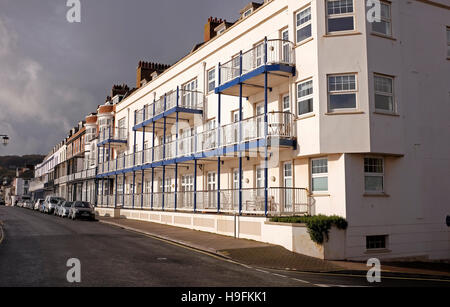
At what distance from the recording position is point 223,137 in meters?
19.8

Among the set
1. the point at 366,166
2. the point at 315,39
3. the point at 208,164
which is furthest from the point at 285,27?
the point at 208,164

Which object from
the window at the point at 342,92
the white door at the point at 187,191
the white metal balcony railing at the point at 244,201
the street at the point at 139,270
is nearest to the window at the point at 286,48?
the window at the point at 342,92

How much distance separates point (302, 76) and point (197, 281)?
1013 centimetres

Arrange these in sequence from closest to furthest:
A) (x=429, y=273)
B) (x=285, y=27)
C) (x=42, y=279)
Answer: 1. (x=42, y=279)
2. (x=429, y=273)
3. (x=285, y=27)

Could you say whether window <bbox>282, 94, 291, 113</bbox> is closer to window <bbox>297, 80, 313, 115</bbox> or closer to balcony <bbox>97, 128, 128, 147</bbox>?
window <bbox>297, 80, 313, 115</bbox>

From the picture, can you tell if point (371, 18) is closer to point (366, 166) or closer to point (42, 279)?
point (366, 166)

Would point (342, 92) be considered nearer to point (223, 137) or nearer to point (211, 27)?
point (223, 137)

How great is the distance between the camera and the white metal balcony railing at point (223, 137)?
56.7 feet

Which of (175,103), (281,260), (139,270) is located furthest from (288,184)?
(175,103)

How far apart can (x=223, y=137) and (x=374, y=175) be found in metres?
7.02

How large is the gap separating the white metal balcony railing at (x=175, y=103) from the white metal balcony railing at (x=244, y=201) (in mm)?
5339

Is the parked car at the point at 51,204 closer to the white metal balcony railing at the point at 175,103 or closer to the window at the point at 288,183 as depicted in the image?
the white metal balcony railing at the point at 175,103

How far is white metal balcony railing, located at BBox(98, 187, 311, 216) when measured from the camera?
54.6 feet

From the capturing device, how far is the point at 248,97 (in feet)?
68.7
